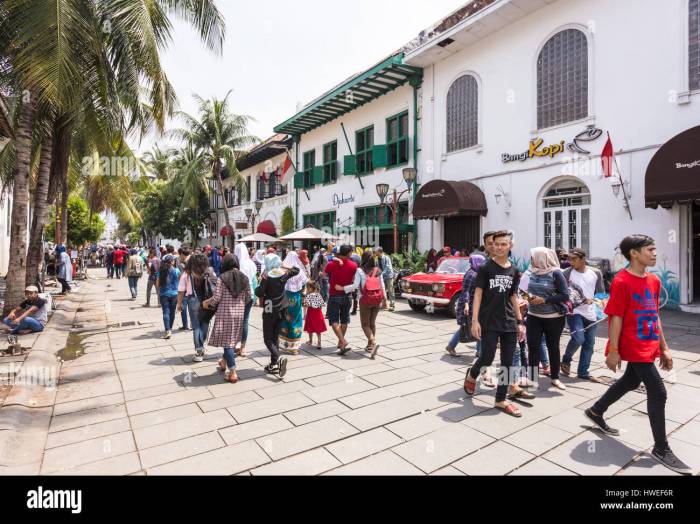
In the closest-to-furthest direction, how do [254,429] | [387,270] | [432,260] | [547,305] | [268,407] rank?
[254,429]
[268,407]
[547,305]
[387,270]
[432,260]

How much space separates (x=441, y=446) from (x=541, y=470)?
2.56ft

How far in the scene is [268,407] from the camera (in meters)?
4.44

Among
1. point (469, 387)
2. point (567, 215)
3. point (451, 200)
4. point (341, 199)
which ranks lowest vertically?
point (469, 387)

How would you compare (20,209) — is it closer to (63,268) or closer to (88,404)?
(88,404)

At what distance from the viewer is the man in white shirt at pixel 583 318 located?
17.5ft

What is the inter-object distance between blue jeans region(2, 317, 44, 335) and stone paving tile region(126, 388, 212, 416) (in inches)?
187

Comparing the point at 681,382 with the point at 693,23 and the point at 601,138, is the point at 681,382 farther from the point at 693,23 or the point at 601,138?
the point at 693,23

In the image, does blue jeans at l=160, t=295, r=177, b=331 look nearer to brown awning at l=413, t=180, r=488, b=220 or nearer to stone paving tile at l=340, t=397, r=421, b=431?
stone paving tile at l=340, t=397, r=421, b=431

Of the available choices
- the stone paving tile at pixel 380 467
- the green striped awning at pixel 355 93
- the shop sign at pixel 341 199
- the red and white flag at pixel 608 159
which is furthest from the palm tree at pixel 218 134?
the stone paving tile at pixel 380 467

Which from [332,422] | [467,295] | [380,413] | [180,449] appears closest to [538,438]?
[380,413]

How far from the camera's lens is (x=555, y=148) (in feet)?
38.6

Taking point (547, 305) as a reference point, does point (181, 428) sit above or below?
below

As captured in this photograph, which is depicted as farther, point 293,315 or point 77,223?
point 77,223

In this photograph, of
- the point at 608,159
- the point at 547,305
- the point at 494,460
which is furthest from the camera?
the point at 608,159
